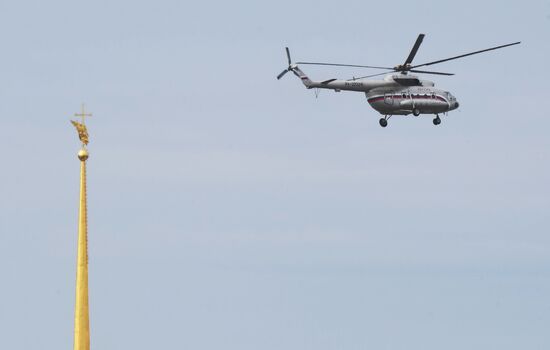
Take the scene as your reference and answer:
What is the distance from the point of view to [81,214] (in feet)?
396

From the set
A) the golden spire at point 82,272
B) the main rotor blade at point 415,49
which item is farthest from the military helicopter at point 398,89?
the golden spire at point 82,272

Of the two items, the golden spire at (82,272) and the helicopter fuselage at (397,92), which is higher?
the helicopter fuselage at (397,92)

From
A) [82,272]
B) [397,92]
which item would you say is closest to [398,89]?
[397,92]

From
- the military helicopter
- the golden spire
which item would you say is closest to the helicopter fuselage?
the military helicopter

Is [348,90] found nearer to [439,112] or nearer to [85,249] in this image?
[439,112]

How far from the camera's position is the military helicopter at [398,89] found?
179 m

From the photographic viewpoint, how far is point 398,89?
18388 cm

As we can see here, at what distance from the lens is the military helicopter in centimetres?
17925

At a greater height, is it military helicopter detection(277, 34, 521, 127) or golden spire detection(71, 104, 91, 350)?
→ military helicopter detection(277, 34, 521, 127)

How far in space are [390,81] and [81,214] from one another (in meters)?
68.3

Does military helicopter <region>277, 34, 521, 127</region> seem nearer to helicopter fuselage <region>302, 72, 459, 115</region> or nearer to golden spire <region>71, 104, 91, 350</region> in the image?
helicopter fuselage <region>302, 72, 459, 115</region>

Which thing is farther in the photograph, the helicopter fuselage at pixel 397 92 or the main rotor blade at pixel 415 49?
the main rotor blade at pixel 415 49

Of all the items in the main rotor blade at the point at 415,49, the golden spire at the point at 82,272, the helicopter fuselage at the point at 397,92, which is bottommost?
the golden spire at the point at 82,272

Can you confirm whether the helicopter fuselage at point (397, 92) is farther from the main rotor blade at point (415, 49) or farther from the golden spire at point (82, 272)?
the golden spire at point (82, 272)
